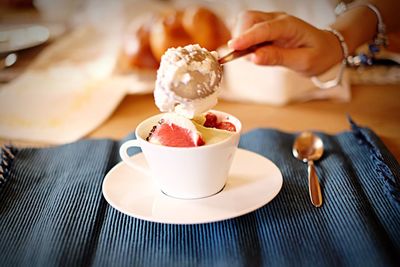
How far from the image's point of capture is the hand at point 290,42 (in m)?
0.64

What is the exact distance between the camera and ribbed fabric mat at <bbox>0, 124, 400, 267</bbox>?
1.40ft

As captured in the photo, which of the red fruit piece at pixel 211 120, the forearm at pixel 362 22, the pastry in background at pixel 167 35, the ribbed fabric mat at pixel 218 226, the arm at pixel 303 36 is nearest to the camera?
the ribbed fabric mat at pixel 218 226

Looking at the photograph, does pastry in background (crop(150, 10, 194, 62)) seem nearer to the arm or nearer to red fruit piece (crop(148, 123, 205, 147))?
the arm

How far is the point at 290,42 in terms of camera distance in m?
0.70

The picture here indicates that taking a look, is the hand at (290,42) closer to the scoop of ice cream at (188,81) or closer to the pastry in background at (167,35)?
the scoop of ice cream at (188,81)

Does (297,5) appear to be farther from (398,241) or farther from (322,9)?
(398,241)

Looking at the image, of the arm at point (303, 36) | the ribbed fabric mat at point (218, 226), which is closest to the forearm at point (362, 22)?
the arm at point (303, 36)

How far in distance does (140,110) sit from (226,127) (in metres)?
0.39

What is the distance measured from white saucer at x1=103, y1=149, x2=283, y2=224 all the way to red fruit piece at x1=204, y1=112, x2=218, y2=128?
61 mm

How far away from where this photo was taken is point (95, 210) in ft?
1.66

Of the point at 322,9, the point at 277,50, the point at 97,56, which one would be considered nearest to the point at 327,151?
the point at 277,50

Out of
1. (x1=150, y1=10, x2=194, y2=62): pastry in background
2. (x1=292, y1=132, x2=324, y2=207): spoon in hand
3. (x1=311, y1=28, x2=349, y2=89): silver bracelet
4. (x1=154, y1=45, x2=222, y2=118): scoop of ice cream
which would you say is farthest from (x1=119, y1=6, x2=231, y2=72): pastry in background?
(x1=154, y1=45, x2=222, y2=118): scoop of ice cream

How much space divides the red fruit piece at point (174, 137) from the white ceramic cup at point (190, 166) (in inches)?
0.4

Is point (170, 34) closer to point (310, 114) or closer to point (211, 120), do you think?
point (310, 114)
